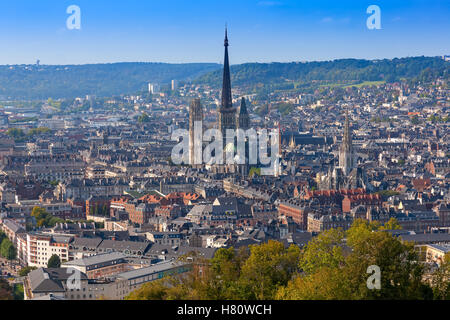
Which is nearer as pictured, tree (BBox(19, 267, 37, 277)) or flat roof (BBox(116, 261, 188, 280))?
flat roof (BBox(116, 261, 188, 280))

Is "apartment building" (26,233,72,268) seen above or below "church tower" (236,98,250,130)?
below

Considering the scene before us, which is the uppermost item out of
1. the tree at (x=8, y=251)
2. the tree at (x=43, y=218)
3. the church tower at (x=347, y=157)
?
the church tower at (x=347, y=157)

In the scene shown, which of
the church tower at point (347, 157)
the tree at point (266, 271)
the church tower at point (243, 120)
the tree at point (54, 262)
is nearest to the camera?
the tree at point (266, 271)

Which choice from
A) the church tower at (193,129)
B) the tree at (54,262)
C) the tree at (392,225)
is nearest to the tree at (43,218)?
the tree at (54,262)

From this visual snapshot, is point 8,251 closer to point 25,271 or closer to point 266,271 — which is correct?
point 25,271

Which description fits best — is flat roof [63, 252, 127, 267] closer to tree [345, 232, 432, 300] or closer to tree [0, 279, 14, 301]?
tree [0, 279, 14, 301]

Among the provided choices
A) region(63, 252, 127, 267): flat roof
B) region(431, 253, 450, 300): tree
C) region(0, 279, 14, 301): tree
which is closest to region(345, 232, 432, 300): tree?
region(431, 253, 450, 300): tree

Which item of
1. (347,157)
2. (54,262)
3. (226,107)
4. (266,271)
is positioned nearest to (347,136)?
(347,157)

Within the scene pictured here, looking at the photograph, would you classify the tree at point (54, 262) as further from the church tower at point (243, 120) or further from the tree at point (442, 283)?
the church tower at point (243, 120)
